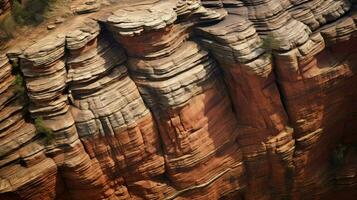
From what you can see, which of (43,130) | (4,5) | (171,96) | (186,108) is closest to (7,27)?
(4,5)

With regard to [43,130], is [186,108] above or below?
above

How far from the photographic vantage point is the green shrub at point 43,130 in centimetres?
1504

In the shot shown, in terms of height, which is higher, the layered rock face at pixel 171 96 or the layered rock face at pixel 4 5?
the layered rock face at pixel 4 5

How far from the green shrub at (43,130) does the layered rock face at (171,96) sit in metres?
0.04

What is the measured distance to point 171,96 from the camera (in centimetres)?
1548

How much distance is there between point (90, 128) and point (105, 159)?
148 centimetres

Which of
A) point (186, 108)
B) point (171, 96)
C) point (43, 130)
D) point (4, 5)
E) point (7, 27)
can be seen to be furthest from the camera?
point (4, 5)

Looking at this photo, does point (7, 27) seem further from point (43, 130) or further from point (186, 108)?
point (186, 108)

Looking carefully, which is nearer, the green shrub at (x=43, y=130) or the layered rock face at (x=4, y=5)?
the green shrub at (x=43, y=130)

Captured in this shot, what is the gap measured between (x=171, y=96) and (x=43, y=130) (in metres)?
4.71

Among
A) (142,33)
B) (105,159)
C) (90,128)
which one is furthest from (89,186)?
(142,33)

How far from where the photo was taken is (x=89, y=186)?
16.0 metres

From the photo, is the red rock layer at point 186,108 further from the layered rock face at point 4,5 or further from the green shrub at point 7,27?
the layered rock face at point 4,5

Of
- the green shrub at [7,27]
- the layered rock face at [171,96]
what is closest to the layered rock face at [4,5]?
the green shrub at [7,27]
